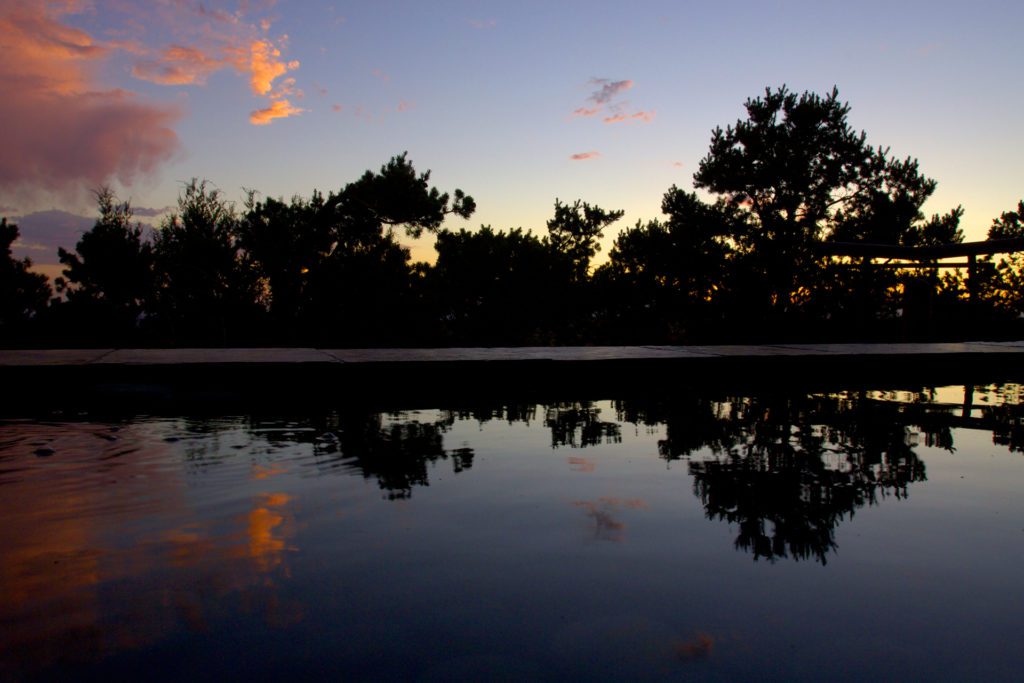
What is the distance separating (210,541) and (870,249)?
1126 cm

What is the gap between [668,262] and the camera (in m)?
26.1

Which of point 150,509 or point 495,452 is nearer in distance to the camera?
point 150,509

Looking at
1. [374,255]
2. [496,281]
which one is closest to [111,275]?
[374,255]

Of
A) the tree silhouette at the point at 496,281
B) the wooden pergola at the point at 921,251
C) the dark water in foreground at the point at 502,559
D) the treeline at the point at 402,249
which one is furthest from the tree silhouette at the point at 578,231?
the dark water in foreground at the point at 502,559

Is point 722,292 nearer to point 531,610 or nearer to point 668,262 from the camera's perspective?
point 668,262

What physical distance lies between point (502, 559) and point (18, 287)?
30197 millimetres

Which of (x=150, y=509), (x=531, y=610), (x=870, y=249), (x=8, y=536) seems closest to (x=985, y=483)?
(x=531, y=610)

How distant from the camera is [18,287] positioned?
26.1 metres

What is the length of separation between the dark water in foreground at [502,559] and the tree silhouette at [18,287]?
2671cm

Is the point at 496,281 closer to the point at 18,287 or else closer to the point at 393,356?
the point at 18,287

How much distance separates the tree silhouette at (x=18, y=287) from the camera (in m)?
25.5

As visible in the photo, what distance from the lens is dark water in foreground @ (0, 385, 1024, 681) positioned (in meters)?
1.38

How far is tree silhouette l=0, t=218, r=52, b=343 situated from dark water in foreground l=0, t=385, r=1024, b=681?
2671 centimetres

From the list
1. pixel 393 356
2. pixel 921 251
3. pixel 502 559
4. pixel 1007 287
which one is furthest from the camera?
pixel 1007 287
